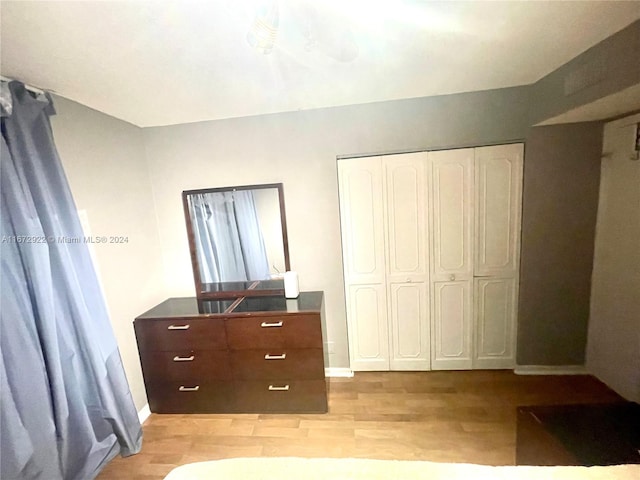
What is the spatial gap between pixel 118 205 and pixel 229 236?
82 centimetres

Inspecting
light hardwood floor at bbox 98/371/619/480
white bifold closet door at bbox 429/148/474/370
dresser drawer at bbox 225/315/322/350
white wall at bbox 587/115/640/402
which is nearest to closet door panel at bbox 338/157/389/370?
light hardwood floor at bbox 98/371/619/480

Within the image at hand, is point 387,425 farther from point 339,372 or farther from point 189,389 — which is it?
point 189,389

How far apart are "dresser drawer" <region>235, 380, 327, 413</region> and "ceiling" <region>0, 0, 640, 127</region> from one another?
2060mm

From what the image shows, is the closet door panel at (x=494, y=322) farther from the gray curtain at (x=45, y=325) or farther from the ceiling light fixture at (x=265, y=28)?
the gray curtain at (x=45, y=325)

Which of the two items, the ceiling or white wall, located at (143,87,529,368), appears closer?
the ceiling

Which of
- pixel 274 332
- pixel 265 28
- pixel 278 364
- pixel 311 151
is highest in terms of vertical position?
pixel 265 28

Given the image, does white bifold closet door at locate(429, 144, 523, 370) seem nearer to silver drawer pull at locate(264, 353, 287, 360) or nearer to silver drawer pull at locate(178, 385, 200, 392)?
silver drawer pull at locate(264, 353, 287, 360)

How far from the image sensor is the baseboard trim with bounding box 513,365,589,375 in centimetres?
237

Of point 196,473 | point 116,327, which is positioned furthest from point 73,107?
point 196,473

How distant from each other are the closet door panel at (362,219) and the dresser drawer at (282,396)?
880 mm

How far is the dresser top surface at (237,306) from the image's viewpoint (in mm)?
2129

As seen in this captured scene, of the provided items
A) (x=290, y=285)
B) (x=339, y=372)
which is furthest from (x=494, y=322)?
(x=290, y=285)

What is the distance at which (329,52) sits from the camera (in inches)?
56.2

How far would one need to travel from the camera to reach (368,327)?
251cm
